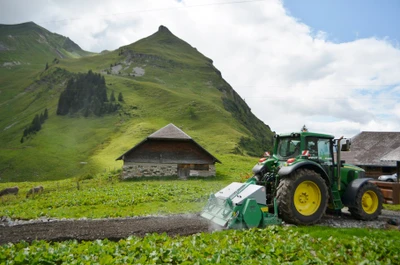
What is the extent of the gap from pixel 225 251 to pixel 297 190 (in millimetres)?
4181

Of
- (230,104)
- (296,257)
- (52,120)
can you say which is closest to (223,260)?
(296,257)

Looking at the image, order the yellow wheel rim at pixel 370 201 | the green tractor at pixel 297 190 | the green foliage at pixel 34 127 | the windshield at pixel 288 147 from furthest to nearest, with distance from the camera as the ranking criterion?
1. the green foliage at pixel 34 127
2. the yellow wheel rim at pixel 370 201
3. the windshield at pixel 288 147
4. the green tractor at pixel 297 190

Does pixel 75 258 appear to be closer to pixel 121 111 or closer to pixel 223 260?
pixel 223 260

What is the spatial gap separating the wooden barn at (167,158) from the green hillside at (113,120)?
14.6 meters

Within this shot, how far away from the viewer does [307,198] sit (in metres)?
10.0

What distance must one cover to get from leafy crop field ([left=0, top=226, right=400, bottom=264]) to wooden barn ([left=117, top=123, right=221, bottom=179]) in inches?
1071

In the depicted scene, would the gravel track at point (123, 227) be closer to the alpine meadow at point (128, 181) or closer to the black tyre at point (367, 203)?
the alpine meadow at point (128, 181)

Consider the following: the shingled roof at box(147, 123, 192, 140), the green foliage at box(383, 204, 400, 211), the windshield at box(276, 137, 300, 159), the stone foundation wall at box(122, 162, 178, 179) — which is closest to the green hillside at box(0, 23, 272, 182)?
the shingled roof at box(147, 123, 192, 140)

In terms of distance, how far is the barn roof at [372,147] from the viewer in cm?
3919

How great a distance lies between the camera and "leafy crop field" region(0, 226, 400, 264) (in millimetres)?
6020

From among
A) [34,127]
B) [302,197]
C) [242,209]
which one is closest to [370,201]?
[302,197]

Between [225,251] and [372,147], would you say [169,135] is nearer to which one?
[372,147]

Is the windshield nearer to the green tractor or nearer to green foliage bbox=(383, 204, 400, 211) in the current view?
the green tractor

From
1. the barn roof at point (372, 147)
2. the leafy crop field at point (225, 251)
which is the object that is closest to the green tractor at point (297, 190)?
the leafy crop field at point (225, 251)
